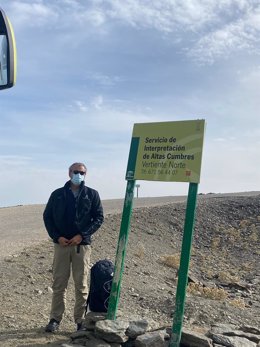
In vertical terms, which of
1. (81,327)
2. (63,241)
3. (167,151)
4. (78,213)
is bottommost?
(81,327)

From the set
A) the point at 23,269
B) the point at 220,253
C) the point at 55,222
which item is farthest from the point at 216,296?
the point at 220,253

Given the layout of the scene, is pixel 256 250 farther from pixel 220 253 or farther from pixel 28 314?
pixel 28 314

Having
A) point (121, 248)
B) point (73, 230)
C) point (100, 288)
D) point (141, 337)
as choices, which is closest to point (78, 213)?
point (73, 230)

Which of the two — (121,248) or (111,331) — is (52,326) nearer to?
(111,331)

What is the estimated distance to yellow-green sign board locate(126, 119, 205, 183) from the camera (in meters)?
5.71

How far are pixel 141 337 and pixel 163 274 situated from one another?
6320mm

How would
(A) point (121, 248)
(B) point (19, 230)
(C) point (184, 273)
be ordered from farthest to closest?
(B) point (19, 230) → (A) point (121, 248) → (C) point (184, 273)

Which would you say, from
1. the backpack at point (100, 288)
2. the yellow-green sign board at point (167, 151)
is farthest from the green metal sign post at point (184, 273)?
the backpack at point (100, 288)

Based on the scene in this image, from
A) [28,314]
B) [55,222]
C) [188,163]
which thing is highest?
[188,163]

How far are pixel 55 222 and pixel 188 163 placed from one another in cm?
185

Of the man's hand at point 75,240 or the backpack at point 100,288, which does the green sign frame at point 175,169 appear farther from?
the man's hand at point 75,240

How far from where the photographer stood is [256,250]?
55.4 ft

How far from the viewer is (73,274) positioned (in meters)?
6.46

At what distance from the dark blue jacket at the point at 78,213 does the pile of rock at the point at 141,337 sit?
1.09 m
